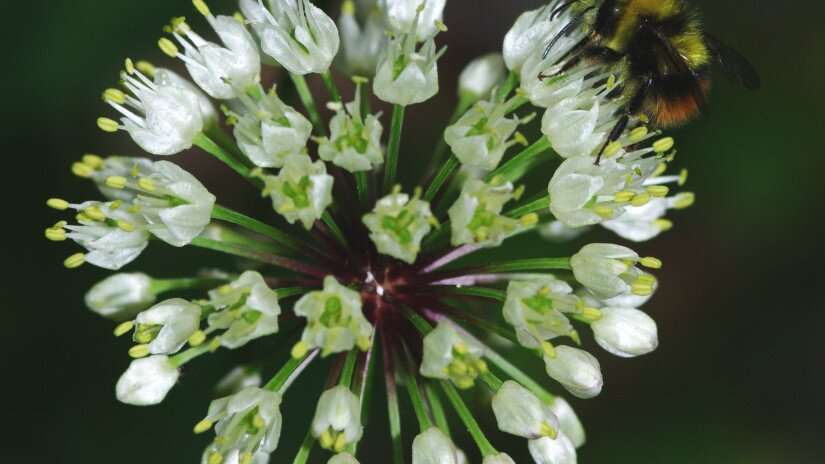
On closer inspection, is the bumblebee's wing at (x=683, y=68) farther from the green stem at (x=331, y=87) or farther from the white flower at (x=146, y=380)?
the white flower at (x=146, y=380)

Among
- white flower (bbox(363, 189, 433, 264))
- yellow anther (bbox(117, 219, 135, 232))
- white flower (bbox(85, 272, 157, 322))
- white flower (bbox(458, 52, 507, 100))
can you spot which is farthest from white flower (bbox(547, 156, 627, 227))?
white flower (bbox(85, 272, 157, 322))

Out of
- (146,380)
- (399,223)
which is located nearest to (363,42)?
(399,223)

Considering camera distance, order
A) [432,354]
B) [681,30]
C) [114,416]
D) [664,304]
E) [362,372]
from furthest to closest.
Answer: [664,304] < [114,416] < [681,30] < [362,372] < [432,354]

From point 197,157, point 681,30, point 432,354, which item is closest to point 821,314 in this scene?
point 681,30

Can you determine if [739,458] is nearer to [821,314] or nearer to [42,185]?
[821,314]

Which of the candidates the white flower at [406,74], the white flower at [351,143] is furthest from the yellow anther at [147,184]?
the white flower at [406,74]

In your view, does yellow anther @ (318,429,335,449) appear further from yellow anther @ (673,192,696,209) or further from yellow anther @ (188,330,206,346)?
yellow anther @ (673,192,696,209)
